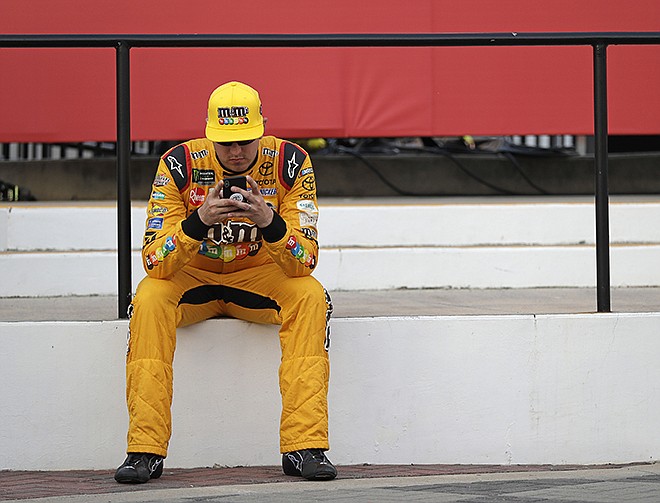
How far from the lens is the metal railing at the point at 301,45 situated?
4.82 meters

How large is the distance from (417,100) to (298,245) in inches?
117

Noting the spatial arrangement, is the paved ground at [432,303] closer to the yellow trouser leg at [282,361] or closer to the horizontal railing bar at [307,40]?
the yellow trouser leg at [282,361]

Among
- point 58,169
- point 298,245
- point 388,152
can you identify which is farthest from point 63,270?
point 388,152

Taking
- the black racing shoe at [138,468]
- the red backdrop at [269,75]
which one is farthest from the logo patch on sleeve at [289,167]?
the red backdrop at [269,75]

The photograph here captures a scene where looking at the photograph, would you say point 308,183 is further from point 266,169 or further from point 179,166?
point 179,166

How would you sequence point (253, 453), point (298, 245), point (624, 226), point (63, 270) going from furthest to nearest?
point (624, 226)
point (63, 270)
point (253, 453)
point (298, 245)

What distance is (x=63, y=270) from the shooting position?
6371mm

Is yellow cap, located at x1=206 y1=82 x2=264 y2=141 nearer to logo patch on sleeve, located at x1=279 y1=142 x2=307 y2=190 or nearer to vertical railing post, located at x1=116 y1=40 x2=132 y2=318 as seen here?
logo patch on sleeve, located at x1=279 y1=142 x2=307 y2=190

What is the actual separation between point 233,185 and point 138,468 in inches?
41.3

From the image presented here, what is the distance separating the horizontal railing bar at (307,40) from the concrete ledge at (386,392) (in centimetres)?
111

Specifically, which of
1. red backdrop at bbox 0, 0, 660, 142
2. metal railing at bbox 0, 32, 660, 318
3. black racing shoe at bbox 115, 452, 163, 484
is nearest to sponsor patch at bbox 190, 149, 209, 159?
metal railing at bbox 0, 32, 660, 318

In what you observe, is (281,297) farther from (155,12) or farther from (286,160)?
(155,12)

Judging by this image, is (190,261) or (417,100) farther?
(417,100)

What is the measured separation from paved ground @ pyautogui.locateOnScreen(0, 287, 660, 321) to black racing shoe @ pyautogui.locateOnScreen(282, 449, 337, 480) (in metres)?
0.77
